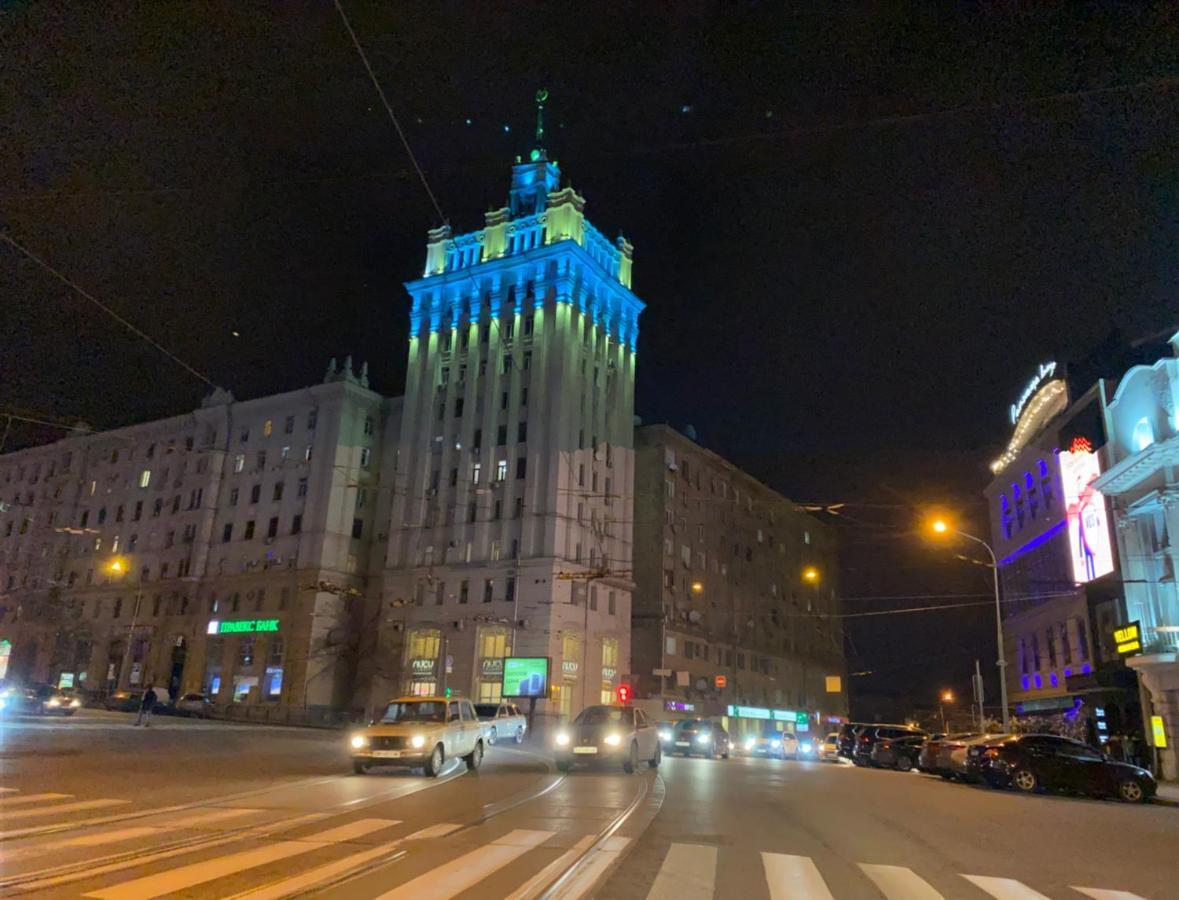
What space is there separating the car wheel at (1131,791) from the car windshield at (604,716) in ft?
36.5

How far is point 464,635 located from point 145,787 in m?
41.8

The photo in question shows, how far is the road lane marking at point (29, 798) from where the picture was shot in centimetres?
1096

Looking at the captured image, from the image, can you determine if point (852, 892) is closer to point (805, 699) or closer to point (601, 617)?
point (601, 617)

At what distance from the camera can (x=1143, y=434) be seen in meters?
31.6

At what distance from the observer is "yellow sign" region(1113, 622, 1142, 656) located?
30253mm

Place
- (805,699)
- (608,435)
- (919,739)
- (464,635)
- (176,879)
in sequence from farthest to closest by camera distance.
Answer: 1. (805,699)
2. (608,435)
3. (464,635)
4. (919,739)
5. (176,879)

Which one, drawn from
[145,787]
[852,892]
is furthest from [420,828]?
[145,787]

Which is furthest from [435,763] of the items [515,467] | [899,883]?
[515,467]

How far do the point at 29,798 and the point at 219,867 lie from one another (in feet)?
19.5

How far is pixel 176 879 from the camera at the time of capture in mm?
7043

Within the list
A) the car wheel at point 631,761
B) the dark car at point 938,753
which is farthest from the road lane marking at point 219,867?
the dark car at point 938,753

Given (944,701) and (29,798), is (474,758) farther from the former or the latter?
(944,701)

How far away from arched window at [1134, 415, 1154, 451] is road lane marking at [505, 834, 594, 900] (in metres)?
29.8

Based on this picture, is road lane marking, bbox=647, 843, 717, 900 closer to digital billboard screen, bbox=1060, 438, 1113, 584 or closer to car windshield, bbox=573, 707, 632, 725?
car windshield, bbox=573, 707, 632, 725
